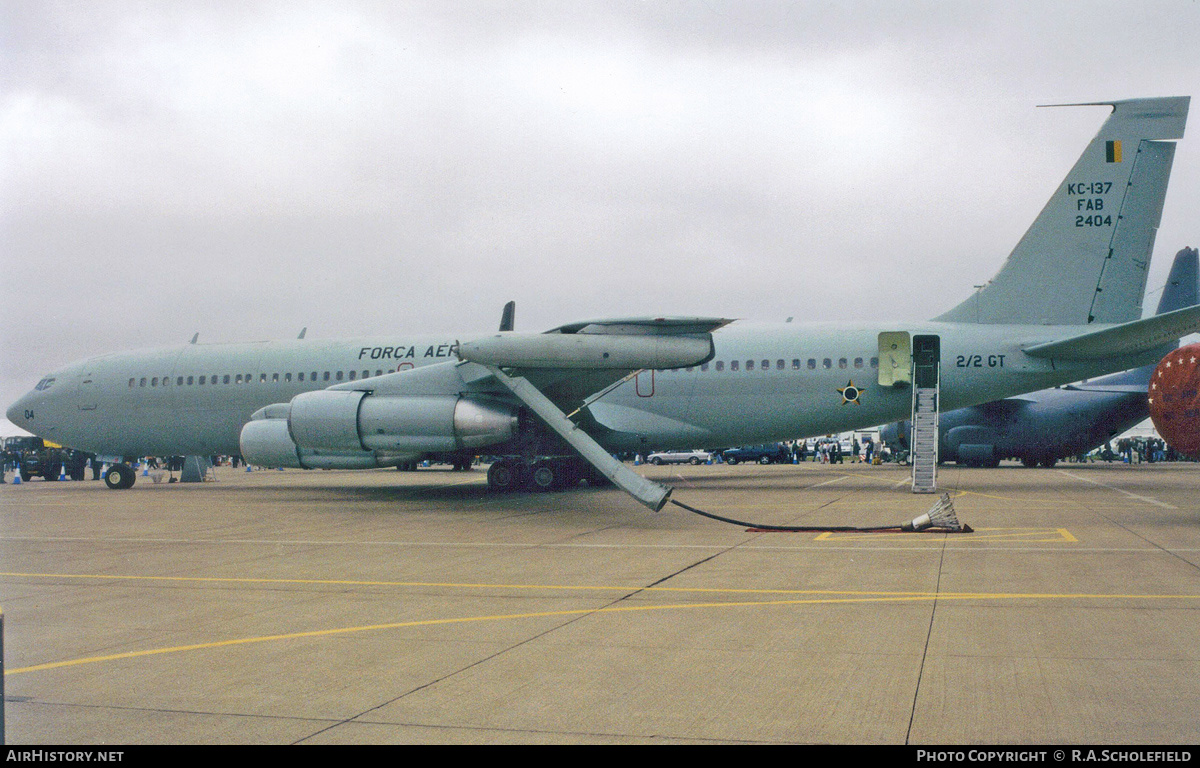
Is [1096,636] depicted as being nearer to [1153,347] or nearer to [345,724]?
[345,724]

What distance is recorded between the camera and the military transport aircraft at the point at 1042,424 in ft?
120

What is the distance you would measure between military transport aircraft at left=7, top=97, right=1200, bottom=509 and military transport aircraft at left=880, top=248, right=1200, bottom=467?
632 inches

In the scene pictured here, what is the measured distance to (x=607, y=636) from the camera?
6570mm

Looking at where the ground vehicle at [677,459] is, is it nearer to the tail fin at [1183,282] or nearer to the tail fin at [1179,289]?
the tail fin at [1179,289]

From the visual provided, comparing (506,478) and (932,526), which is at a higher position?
(932,526)

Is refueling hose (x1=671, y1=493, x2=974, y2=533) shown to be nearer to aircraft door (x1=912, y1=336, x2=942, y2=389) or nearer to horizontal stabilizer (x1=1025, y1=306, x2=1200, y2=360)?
horizontal stabilizer (x1=1025, y1=306, x2=1200, y2=360)

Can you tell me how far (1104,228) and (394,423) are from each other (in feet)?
52.5

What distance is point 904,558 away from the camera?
1045 centimetres

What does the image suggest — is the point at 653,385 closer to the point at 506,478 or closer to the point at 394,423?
the point at 506,478

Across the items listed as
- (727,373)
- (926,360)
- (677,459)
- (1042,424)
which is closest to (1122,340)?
(926,360)

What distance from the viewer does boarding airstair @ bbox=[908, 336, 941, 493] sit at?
20992 mm

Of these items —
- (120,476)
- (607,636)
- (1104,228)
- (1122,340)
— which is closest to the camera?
(607,636)
